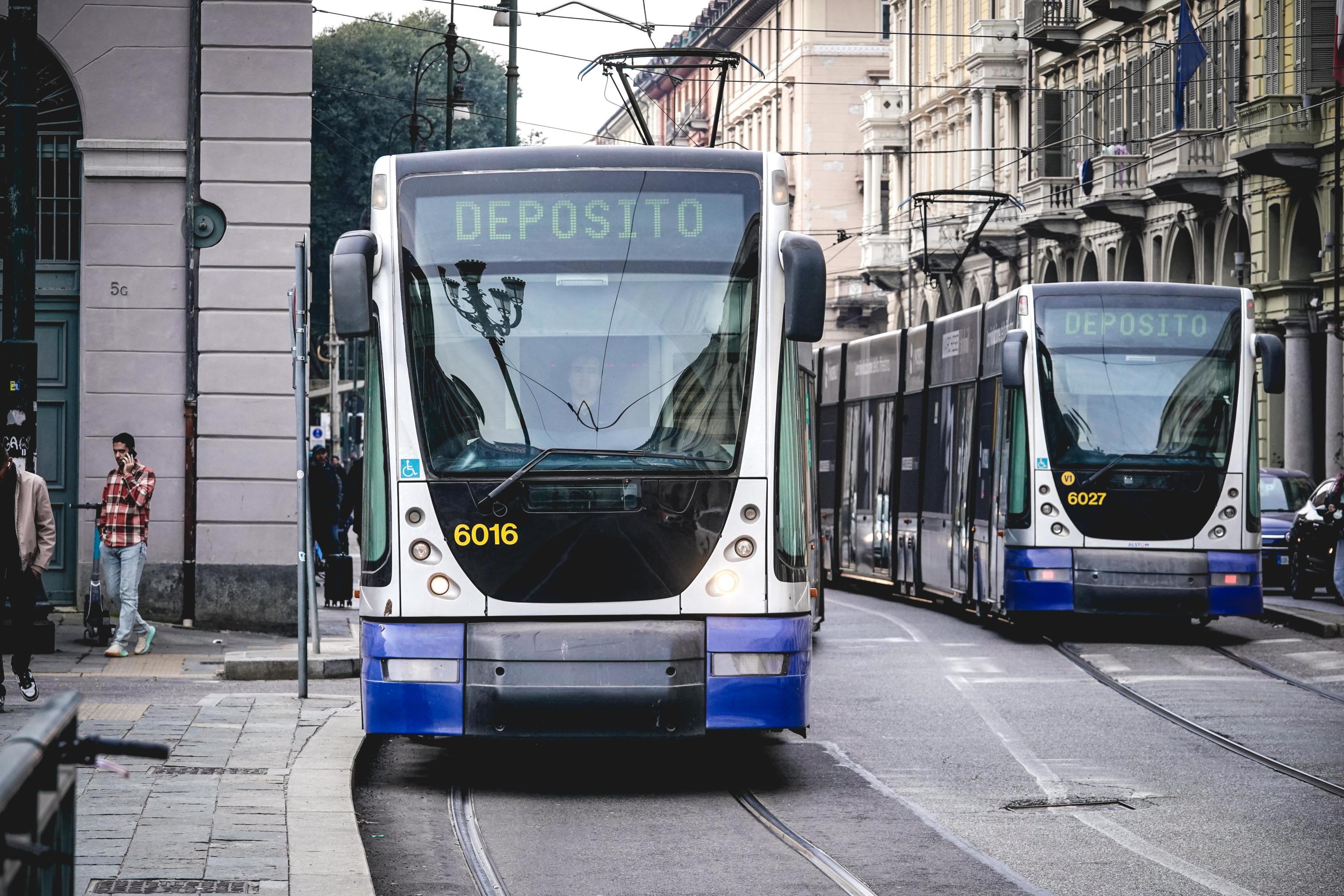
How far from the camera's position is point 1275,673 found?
15.7m

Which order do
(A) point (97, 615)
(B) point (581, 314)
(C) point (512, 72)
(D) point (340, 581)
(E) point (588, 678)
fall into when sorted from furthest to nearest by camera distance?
(C) point (512, 72) < (D) point (340, 581) < (A) point (97, 615) < (B) point (581, 314) < (E) point (588, 678)

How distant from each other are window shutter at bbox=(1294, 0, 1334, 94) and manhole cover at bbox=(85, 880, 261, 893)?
30.9 meters

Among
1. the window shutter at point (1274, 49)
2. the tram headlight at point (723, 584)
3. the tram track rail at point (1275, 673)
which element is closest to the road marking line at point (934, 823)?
the tram headlight at point (723, 584)

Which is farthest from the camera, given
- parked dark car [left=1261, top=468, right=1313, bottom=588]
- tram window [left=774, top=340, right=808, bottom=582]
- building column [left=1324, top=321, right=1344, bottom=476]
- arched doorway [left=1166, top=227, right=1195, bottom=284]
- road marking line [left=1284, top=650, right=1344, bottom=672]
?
arched doorway [left=1166, top=227, right=1195, bottom=284]

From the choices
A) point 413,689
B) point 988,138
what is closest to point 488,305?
point 413,689

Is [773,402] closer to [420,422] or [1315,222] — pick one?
[420,422]

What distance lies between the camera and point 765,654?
31.0 feet

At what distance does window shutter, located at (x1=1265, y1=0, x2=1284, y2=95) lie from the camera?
1430 inches

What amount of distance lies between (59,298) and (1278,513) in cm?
1628

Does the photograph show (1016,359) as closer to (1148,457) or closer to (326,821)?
(1148,457)

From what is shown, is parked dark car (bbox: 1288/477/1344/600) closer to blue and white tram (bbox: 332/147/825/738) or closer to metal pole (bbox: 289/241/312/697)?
metal pole (bbox: 289/241/312/697)

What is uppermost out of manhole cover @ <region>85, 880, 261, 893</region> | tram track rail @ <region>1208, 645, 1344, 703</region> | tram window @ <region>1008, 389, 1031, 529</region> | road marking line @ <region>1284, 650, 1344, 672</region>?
tram window @ <region>1008, 389, 1031, 529</region>

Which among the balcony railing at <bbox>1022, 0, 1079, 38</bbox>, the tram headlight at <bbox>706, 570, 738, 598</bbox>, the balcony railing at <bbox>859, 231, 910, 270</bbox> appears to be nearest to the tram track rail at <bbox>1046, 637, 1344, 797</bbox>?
the tram headlight at <bbox>706, 570, 738, 598</bbox>

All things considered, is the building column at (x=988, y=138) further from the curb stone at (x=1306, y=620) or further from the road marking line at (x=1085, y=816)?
the road marking line at (x=1085, y=816)
